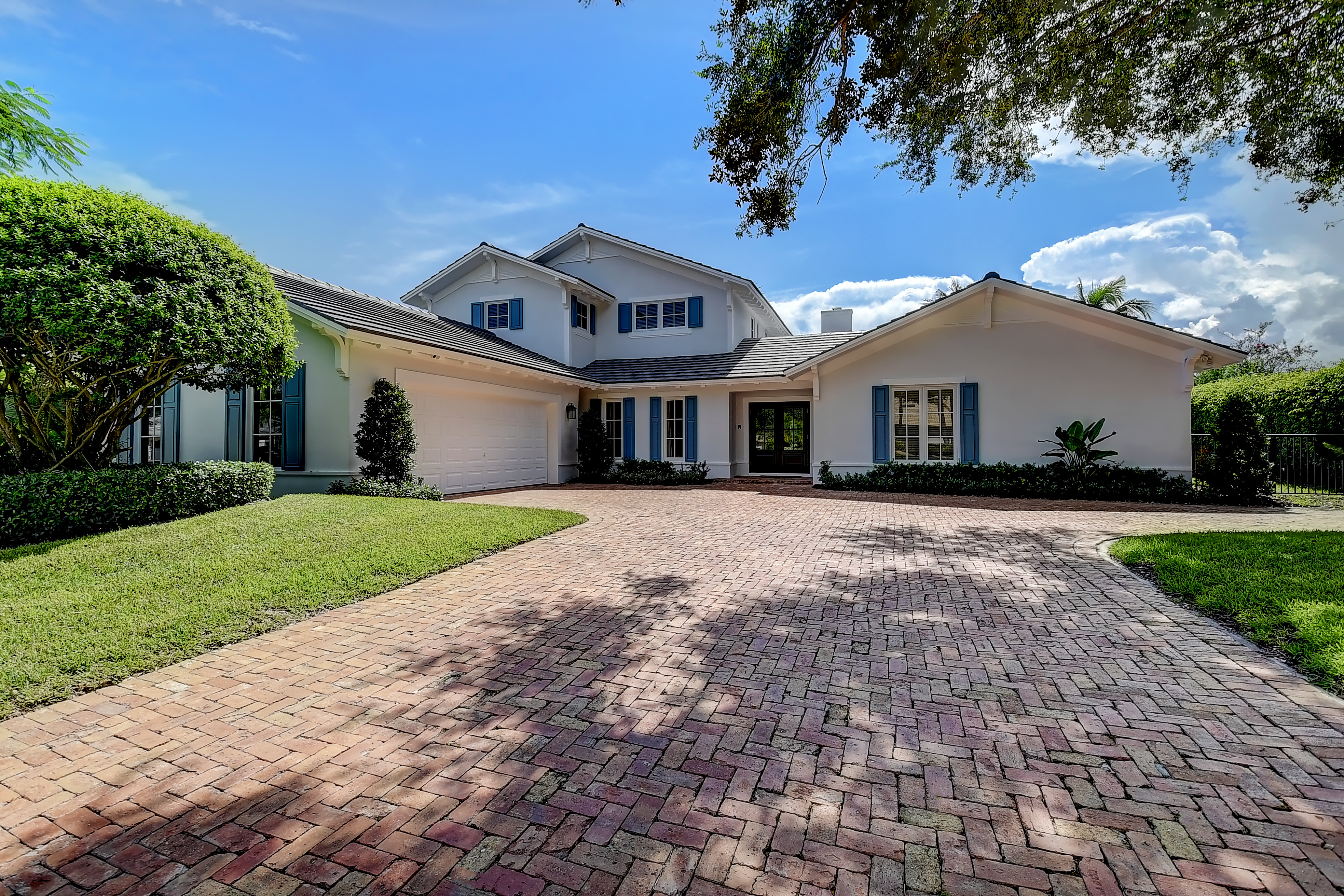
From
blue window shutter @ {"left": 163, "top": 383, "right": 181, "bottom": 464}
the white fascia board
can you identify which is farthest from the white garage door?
blue window shutter @ {"left": 163, "top": 383, "right": 181, "bottom": 464}

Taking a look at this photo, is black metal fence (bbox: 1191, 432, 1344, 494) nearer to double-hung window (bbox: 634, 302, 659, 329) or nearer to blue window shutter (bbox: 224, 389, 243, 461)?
double-hung window (bbox: 634, 302, 659, 329)

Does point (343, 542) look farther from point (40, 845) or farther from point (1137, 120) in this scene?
point (1137, 120)

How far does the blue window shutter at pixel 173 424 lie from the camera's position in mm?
12328

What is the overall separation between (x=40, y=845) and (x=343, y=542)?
4774mm

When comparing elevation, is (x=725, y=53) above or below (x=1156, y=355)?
above

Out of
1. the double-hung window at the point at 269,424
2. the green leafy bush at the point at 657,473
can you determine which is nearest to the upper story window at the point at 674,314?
the green leafy bush at the point at 657,473

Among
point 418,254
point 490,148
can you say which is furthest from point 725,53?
point 418,254

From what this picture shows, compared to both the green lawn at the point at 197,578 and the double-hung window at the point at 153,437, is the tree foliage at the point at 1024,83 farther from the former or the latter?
the double-hung window at the point at 153,437

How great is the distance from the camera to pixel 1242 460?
1152 centimetres

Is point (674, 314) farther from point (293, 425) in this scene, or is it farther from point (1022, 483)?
point (293, 425)

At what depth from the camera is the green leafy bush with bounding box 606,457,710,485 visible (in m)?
15.9

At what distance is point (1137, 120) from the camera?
7.75 meters

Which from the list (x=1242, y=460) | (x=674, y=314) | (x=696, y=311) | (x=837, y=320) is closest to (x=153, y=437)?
(x=674, y=314)

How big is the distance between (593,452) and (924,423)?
9.22 m
